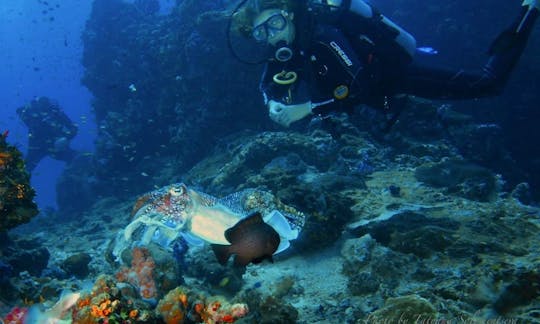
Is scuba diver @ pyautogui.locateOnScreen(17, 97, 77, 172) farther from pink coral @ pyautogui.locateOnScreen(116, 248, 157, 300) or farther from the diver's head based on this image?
the diver's head

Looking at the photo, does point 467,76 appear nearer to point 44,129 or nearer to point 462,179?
point 462,179

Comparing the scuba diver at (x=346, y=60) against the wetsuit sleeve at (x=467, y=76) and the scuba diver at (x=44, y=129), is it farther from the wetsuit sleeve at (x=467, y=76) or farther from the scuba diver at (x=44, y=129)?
the scuba diver at (x=44, y=129)

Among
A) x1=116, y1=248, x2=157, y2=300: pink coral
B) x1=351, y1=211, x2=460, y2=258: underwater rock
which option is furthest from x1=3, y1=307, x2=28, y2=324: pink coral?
x1=351, y1=211, x2=460, y2=258: underwater rock

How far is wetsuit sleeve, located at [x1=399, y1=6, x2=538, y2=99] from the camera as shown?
659 cm

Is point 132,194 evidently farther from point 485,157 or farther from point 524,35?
point 524,35

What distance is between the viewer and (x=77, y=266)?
795 cm

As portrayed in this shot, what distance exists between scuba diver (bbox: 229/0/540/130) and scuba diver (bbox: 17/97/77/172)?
792 inches

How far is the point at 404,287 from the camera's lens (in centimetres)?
430

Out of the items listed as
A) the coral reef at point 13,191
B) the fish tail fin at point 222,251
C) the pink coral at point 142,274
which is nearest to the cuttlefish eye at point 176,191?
the fish tail fin at point 222,251

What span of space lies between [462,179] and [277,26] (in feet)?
17.4

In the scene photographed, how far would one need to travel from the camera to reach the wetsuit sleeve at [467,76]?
21.6ft

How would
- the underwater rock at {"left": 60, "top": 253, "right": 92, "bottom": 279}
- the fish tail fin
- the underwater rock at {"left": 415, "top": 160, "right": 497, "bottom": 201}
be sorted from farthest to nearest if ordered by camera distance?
the underwater rock at {"left": 60, "top": 253, "right": 92, "bottom": 279} < the underwater rock at {"left": 415, "top": 160, "right": 497, "bottom": 201} < the fish tail fin

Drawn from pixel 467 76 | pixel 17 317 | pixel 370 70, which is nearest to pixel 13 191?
pixel 17 317

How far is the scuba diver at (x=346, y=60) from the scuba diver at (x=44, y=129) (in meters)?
20.1
